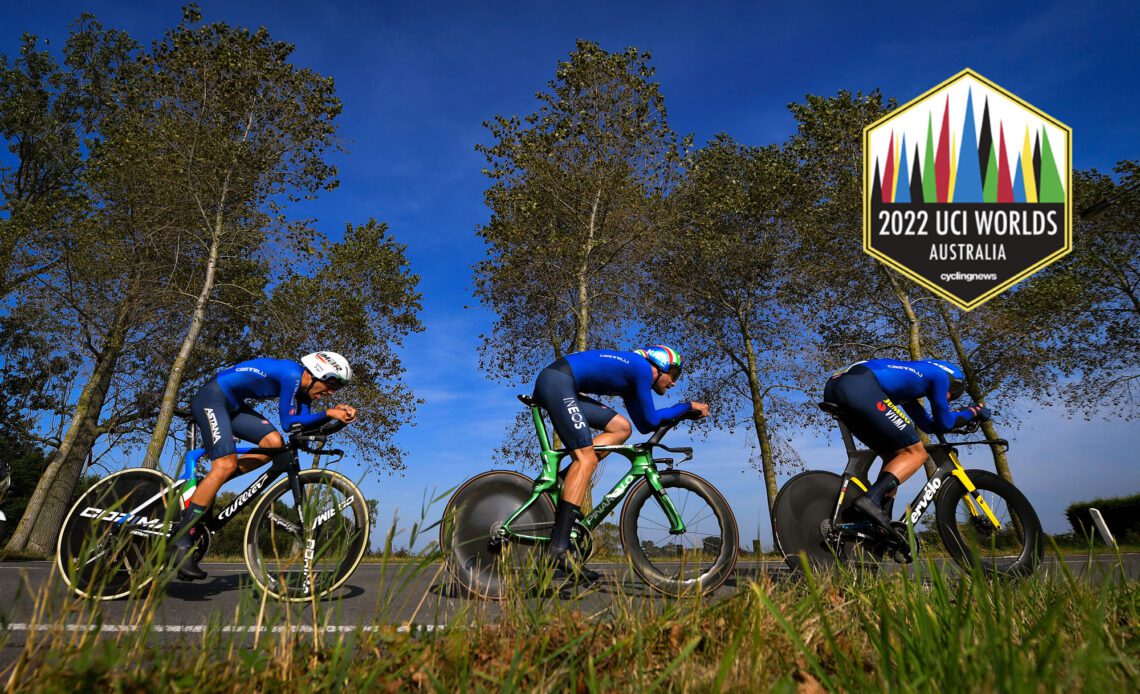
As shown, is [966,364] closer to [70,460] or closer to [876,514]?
[876,514]

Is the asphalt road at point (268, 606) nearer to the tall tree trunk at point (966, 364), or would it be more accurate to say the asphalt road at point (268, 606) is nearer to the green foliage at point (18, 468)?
the tall tree trunk at point (966, 364)

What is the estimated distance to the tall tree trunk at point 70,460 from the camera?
17969 millimetres

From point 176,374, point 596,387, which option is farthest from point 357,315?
point 596,387

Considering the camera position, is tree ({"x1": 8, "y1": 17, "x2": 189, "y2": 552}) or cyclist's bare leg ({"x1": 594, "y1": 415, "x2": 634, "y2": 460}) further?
tree ({"x1": 8, "y1": 17, "x2": 189, "y2": 552})

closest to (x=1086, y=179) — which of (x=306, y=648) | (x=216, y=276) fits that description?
(x=306, y=648)

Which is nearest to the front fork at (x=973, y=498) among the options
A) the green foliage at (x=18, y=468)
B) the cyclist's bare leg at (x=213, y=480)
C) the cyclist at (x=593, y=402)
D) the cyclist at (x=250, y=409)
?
the cyclist at (x=593, y=402)

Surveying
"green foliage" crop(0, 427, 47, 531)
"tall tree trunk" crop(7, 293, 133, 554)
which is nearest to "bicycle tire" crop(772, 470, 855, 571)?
"tall tree trunk" crop(7, 293, 133, 554)

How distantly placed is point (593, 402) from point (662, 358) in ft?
2.31

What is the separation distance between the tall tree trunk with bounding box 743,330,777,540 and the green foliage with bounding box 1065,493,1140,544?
23.3ft

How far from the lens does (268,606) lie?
4613mm

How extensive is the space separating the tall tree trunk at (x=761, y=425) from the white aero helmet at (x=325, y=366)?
15.5 meters

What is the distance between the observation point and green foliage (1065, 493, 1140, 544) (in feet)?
53.8

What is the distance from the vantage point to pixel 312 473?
202 inches

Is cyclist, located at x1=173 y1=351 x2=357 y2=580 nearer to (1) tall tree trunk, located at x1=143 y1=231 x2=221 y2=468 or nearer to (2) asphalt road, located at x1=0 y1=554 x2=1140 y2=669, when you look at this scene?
(2) asphalt road, located at x1=0 y1=554 x2=1140 y2=669
